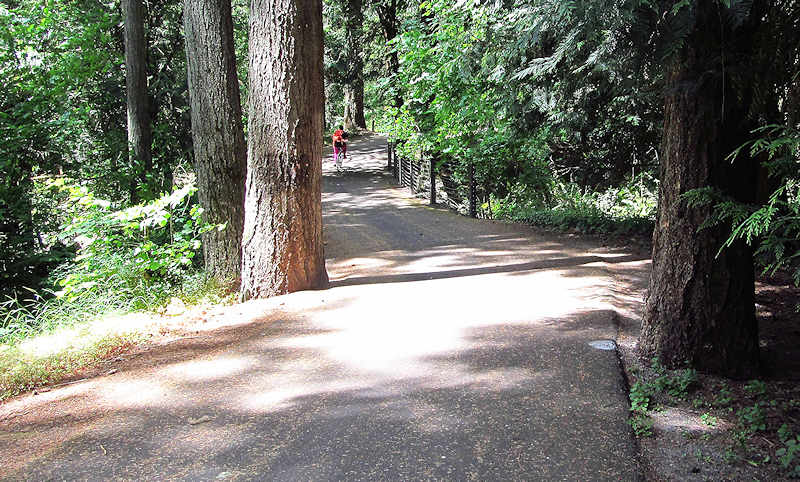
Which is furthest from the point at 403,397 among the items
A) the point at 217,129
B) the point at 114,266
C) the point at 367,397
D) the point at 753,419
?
the point at 217,129

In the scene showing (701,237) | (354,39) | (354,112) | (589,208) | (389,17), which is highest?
(389,17)

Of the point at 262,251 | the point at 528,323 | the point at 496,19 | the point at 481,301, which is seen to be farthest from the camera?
the point at 496,19

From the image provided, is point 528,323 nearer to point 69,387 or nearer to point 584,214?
point 69,387

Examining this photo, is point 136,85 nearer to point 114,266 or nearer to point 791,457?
point 114,266

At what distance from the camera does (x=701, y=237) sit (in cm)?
427

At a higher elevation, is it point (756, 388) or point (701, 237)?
point (701, 237)

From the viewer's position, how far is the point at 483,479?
10.2 feet

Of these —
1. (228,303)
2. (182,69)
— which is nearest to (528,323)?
(228,303)

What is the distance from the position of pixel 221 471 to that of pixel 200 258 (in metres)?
8.60

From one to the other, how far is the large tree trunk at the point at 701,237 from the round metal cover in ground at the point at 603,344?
0.41m

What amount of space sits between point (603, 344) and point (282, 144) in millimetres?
4177

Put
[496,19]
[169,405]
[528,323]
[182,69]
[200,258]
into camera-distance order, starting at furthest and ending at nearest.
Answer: [182,69] → [200,258] → [496,19] → [528,323] → [169,405]

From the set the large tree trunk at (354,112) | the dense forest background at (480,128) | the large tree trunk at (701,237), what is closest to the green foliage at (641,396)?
the large tree trunk at (701,237)

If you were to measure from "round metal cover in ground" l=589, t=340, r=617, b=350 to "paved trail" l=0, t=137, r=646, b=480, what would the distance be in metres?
0.08
